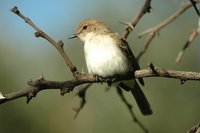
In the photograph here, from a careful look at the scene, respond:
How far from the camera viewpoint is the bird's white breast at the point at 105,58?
5.41m

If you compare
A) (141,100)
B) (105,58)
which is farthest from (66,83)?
(141,100)

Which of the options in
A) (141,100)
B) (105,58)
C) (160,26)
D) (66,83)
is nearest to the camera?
(66,83)

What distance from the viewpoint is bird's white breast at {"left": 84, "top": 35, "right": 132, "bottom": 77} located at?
5406 mm

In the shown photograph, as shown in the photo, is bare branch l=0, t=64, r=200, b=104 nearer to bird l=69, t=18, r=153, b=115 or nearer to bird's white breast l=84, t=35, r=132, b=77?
bird l=69, t=18, r=153, b=115

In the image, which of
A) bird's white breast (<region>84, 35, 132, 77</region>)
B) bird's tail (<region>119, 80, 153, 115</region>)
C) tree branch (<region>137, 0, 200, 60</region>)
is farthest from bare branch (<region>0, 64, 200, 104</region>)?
bird's tail (<region>119, 80, 153, 115</region>)

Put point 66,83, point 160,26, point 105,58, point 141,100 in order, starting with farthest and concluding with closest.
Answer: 1. point 141,100
2. point 105,58
3. point 160,26
4. point 66,83

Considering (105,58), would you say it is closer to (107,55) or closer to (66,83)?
(107,55)

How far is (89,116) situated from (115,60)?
4241mm

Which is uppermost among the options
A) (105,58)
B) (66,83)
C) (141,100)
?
(105,58)

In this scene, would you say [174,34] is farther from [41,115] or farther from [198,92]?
[41,115]

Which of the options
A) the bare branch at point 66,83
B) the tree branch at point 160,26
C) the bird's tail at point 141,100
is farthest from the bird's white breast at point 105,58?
the bare branch at point 66,83

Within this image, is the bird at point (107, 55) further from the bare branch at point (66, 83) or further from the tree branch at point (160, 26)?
the bare branch at point (66, 83)

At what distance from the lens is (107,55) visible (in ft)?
18.2

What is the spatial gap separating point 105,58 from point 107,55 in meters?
0.04
